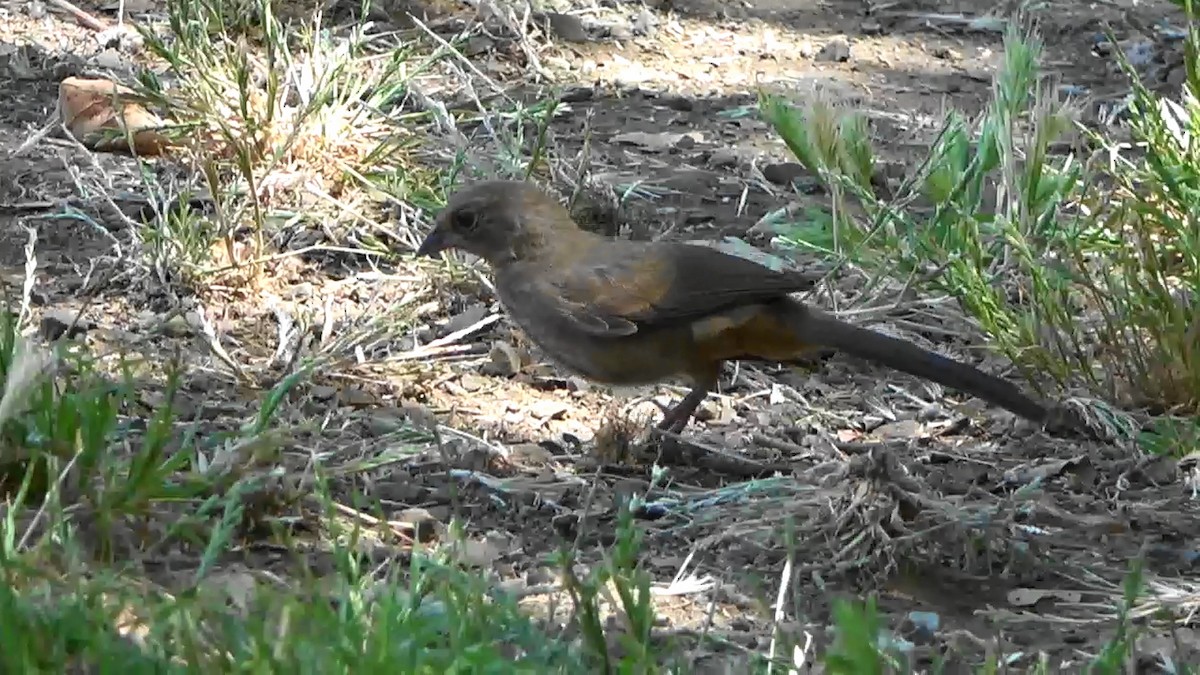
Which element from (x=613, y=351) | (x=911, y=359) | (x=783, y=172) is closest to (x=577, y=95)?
(x=783, y=172)

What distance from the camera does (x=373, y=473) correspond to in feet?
15.4

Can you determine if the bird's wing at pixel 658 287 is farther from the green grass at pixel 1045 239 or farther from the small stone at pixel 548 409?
the green grass at pixel 1045 239

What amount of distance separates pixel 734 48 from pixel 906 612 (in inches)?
183

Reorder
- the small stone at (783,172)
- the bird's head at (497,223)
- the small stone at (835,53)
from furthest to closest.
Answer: the small stone at (835,53)
the small stone at (783,172)
the bird's head at (497,223)

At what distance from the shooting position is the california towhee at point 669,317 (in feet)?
16.8

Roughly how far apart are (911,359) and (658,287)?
2.43 ft

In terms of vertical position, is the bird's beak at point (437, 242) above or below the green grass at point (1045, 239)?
below

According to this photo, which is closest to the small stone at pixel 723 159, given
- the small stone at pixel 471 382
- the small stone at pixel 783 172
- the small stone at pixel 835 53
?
the small stone at pixel 783 172

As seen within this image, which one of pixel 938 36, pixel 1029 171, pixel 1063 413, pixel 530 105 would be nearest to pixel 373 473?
pixel 1063 413

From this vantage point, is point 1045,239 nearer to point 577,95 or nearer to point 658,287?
point 658,287

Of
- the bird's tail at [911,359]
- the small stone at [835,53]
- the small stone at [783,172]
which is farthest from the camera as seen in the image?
the small stone at [835,53]

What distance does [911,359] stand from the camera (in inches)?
194

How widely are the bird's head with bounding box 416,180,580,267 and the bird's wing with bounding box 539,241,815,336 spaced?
0.16 metres

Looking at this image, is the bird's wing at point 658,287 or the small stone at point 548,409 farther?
the small stone at point 548,409
